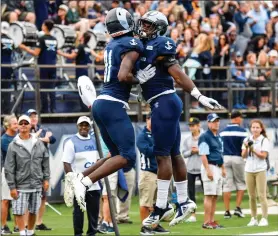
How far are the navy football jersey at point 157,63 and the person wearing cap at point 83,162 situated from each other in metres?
5.32

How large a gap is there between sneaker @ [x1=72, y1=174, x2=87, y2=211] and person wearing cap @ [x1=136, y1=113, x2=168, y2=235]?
22.8 feet

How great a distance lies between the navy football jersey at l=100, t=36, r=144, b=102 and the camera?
36.4 ft

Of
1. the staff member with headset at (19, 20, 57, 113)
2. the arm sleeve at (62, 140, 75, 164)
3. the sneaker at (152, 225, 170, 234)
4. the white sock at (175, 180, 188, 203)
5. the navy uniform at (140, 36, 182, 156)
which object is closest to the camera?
the navy uniform at (140, 36, 182, 156)

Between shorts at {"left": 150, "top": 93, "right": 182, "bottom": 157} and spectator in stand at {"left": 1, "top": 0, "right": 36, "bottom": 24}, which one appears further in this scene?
spectator in stand at {"left": 1, "top": 0, "right": 36, "bottom": 24}

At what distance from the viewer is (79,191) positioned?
37.2 feet

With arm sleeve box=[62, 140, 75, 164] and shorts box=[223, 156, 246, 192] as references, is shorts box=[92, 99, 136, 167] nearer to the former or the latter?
arm sleeve box=[62, 140, 75, 164]

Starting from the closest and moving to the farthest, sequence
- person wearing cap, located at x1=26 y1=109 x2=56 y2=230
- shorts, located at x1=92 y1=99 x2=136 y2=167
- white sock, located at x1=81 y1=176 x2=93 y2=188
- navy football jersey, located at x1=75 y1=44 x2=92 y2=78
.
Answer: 1. shorts, located at x1=92 y1=99 x2=136 y2=167
2. white sock, located at x1=81 y1=176 x2=93 y2=188
3. person wearing cap, located at x1=26 y1=109 x2=56 y2=230
4. navy football jersey, located at x1=75 y1=44 x2=92 y2=78

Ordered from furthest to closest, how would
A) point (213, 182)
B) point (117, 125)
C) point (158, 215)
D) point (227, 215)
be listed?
point (227, 215) → point (213, 182) → point (158, 215) → point (117, 125)

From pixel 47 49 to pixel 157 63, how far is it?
11.4m

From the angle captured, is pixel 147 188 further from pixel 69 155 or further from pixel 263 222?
pixel 69 155

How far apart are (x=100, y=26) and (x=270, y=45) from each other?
6.81 meters

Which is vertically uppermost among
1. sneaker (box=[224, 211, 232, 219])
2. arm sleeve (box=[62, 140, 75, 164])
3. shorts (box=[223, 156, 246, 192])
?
arm sleeve (box=[62, 140, 75, 164])

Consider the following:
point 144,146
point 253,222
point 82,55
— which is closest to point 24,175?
point 144,146

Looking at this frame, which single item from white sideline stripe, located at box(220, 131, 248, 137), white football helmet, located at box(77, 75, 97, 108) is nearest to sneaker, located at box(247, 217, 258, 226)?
white sideline stripe, located at box(220, 131, 248, 137)
